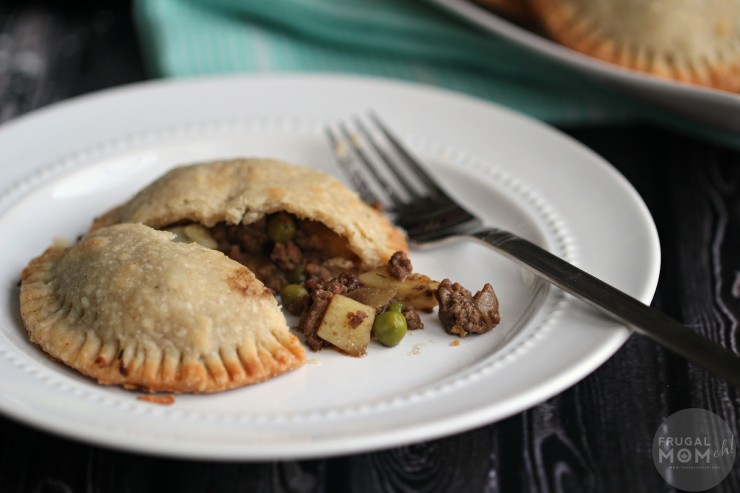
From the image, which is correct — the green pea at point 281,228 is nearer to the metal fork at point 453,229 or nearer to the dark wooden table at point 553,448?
the metal fork at point 453,229

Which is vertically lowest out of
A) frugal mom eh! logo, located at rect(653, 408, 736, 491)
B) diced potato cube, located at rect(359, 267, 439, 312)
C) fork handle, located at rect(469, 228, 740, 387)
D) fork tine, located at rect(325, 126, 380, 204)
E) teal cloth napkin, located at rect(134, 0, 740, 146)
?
frugal mom eh! logo, located at rect(653, 408, 736, 491)

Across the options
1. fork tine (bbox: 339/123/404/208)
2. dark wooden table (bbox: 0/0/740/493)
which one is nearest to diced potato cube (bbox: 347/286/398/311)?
dark wooden table (bbox: 0/0/740/493)

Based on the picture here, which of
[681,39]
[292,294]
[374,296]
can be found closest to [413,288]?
[374,296]

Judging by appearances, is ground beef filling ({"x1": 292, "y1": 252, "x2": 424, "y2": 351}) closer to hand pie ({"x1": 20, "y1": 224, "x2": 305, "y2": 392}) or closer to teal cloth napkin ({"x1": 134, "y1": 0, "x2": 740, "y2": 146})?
hand pie ({"x1": 20, "y1": 224, "x2": 305, "y2": 392})

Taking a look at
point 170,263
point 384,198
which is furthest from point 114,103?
point 170,263

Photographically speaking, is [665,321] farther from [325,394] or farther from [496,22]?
[496,22]

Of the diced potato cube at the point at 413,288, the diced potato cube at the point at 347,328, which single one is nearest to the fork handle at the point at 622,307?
the diced potato cube at the point at 413,288
